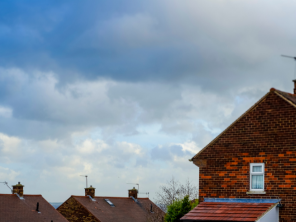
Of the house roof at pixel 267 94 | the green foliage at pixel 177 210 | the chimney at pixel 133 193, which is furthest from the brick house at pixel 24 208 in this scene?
the house roof at pixel 267 94

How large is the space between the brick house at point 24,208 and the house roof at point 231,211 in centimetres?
2328

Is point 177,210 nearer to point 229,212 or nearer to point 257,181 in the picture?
point 257,181

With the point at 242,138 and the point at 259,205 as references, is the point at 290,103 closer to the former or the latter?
the point at 242,138

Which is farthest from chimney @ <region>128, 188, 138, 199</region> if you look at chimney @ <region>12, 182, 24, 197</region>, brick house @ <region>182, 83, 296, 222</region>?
brick house @ <region>182, 83, 296, 222</region>

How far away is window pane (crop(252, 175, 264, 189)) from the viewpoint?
73.9 ft

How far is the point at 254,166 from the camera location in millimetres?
22891

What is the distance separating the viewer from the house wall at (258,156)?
71.9ft

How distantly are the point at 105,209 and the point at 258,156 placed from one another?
32053 mm

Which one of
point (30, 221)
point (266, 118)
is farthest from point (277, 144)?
point (30, 221)

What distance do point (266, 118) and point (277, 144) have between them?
1407 mm

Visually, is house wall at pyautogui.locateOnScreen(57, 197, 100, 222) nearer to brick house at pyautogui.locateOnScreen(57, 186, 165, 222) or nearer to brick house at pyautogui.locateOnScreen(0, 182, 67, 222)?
brick house at pyautogui.locateOnScreen(57, 186, 165, 222)

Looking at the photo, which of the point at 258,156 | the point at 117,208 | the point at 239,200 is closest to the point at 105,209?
the point at 117,208

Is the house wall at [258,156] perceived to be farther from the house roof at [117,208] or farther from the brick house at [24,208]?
the house roof at [117,208]

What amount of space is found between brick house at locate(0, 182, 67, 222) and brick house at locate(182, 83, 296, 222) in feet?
74.5
